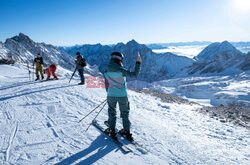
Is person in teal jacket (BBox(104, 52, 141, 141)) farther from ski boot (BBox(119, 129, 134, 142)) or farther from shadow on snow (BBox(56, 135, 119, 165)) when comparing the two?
shadow on snow (BBox(56, 135, 119, 165))

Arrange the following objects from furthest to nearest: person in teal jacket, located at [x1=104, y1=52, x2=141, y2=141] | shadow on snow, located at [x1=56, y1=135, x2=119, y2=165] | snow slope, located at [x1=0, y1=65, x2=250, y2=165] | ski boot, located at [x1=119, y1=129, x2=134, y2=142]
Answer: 1. ski boot, located at [x1=119, y1=129, x2=134, y2=142]
2. person in teal jacket, located at [x1=104, y1=52, x2=141, y2=141]
3. snow slope, located at [x1=0, y1=65, x2=250, y2=165]
4. shadow on snow, located at [x1=56, y1=135, x2=119, y2=165]

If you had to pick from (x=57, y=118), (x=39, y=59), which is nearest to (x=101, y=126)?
(x=57, y=118)

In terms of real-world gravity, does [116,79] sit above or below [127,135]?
above

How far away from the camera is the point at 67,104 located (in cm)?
761

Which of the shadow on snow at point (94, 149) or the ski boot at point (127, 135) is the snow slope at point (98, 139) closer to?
the shadow on snow at point (94, 149)

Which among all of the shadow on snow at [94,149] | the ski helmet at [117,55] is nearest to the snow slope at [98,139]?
the shadow on snow at [94,149]

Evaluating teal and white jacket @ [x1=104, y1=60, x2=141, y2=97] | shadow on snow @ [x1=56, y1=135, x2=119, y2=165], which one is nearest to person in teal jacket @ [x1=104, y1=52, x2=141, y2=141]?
teal and white jacket @ [x1=104, y1=60, x2=141, y2=97]

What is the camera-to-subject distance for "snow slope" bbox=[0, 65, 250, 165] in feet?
12.3

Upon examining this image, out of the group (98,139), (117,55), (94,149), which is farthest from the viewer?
(98,139)

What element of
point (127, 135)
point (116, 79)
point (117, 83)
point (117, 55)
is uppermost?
point (117, 55)

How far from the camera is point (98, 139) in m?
4.48

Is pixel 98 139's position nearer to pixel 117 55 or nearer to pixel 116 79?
pixel 116 79

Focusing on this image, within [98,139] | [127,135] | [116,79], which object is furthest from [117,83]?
[98,139]

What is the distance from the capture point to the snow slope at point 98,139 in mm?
3744
